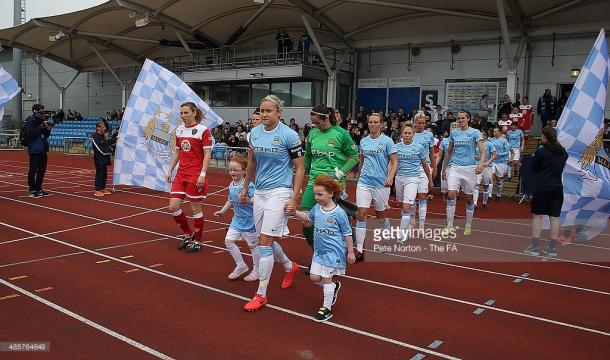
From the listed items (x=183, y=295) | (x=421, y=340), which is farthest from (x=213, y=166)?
(x=421, y=340)

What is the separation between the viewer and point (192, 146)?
21.9ft

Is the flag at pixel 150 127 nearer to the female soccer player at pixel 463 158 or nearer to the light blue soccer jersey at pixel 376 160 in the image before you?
the light blue soccer jersey at pixel 376 160

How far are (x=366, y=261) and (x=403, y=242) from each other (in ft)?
4.12

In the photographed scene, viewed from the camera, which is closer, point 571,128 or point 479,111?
point 571,128

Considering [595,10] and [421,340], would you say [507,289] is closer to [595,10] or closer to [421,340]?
[421,340]

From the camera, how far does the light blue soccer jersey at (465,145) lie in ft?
26.2

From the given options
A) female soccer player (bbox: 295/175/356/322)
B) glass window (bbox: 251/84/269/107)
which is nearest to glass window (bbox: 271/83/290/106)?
glass window (bbox: 251/84/269/107)

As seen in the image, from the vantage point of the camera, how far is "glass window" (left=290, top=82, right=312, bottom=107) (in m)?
25.7

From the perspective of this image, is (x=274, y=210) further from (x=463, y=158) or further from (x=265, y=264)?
(x=463, y=158)

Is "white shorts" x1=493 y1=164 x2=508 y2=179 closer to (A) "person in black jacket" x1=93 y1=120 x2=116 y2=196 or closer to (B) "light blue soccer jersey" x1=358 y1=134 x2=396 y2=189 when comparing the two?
(B) "light blue soccer jersey" x1=358 y1=134 x2=396 y2=189

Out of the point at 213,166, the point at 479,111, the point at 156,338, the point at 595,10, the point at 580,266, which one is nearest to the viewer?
the point at 156,338

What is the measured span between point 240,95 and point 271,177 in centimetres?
2477

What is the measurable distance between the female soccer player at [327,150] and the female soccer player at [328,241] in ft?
3.37

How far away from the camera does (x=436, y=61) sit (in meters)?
23.3
